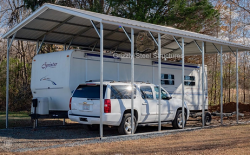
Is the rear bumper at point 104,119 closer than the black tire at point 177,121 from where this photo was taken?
Yes

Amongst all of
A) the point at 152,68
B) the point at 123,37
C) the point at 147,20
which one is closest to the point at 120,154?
the point at 152,68

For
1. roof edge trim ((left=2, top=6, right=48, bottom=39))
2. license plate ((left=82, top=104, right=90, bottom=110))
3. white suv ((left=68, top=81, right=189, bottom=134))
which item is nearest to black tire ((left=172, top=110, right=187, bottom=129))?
white suv ((left=68, top=81, right=189, bottom=134))

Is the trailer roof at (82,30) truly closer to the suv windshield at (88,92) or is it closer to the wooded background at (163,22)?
the suv windshield at (88,92)

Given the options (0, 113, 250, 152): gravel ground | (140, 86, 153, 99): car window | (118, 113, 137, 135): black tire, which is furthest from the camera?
(140, 86, 153, 99): car window

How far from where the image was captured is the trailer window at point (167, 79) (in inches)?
630

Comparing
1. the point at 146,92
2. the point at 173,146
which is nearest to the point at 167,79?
the point at 146,92

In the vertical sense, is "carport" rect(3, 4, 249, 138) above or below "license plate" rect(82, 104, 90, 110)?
above

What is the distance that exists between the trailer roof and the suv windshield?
7.22 feet

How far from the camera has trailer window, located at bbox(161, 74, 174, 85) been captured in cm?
1601

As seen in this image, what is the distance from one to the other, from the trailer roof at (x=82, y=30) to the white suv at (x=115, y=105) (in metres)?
2.16

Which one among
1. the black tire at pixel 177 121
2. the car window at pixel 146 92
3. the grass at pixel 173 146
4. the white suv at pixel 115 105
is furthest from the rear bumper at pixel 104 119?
the black tire at pixel 177 121

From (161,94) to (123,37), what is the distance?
5.06 m

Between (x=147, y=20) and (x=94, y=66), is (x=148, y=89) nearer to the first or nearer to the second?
(x=94, y=66)

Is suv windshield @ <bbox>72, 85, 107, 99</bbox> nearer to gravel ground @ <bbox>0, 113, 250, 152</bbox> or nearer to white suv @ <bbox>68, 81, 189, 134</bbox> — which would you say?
white suv @ <bbox>68, 81, 189, 134</bbox>
